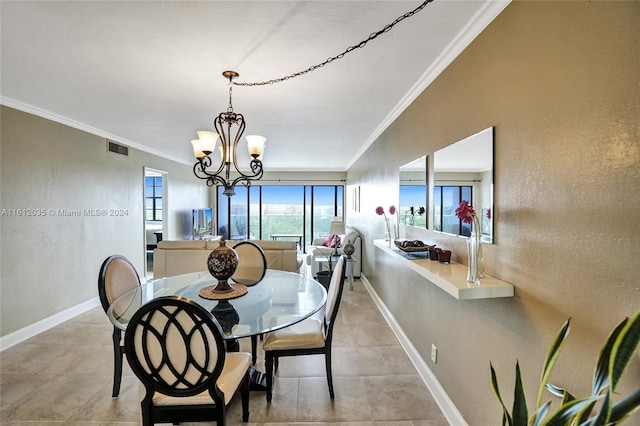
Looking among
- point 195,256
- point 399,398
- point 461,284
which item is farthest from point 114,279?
point 461,284

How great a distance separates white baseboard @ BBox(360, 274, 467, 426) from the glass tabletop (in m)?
1.01

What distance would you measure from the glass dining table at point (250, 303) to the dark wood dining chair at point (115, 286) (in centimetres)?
6

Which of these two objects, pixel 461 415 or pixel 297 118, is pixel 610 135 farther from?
pixel 297 118

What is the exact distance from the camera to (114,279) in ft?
7.47

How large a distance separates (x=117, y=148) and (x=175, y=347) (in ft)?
14.2

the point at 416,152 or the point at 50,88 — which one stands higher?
the point at 50,88

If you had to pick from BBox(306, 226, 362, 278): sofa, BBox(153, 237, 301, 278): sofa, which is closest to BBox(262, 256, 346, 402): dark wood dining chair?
BBox(153, 237, 301, 278): sofa

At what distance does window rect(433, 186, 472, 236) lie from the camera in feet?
5.91

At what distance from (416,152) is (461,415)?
192 cm

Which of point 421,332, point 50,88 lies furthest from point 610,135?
point 50,88

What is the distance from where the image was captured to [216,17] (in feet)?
5.26

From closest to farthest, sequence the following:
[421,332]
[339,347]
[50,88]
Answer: [421,332] → [50,88] → [339,347]

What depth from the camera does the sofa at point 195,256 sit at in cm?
403

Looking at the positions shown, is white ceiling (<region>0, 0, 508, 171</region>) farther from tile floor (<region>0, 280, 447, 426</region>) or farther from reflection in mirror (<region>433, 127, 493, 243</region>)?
tile floor (<region>0, 280, 447, 426</region>)
